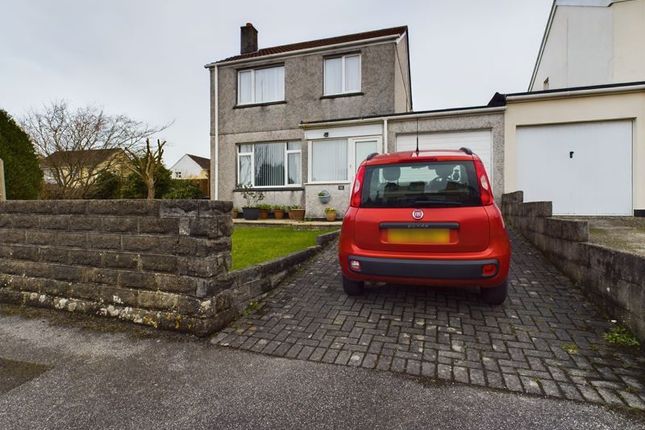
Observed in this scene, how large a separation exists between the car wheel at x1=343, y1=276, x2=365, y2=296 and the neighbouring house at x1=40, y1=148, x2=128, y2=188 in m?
18.6

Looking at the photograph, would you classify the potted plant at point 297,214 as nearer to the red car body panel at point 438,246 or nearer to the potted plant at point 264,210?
the potted plant at point 264,210

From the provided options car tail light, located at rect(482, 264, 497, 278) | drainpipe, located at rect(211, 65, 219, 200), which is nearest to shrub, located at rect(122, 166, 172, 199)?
drainpipe, located at rect(211, 65, 219, 200)

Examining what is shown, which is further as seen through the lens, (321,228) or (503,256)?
(321,228)

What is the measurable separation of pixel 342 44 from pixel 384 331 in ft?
40.3

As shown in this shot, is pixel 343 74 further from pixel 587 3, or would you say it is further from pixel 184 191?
pixel 587 3

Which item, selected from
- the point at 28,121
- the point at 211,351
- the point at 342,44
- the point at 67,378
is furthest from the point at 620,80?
the point at 28,121

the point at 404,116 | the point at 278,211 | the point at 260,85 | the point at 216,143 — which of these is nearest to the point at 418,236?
the point at 404,116

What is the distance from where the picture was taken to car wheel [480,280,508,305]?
3545 millimetres

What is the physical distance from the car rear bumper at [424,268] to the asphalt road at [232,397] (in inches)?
45.8

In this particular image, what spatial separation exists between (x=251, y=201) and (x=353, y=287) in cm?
978

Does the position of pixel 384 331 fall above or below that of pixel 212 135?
below

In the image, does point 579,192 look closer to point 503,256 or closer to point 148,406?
point 503,256

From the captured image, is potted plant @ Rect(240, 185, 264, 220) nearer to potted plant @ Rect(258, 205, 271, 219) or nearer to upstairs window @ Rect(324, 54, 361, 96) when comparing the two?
potted plant @ Rect(258, 205, 271, 219)

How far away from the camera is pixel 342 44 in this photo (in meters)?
12.9
